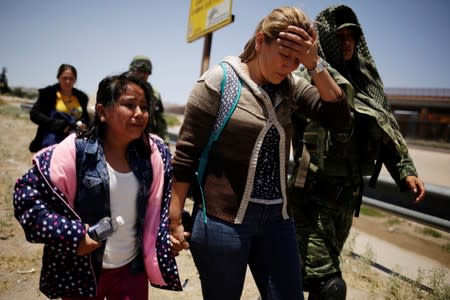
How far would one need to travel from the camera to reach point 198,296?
294 centimetres

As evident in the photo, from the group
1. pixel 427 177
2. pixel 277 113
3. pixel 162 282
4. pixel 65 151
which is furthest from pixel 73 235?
pixel 427 177

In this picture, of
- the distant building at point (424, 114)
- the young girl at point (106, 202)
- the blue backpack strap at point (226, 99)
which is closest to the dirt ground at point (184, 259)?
the young girl at point (106, 202)

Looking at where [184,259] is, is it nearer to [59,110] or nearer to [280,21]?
[59,110]

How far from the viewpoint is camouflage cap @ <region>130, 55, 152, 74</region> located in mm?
4707

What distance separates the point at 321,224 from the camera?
2.20m

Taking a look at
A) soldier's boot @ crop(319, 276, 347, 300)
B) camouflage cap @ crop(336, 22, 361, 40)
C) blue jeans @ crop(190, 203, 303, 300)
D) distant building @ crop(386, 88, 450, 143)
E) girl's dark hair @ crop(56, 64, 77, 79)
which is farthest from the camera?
distant building @ crop(386, 88, 450, 143)

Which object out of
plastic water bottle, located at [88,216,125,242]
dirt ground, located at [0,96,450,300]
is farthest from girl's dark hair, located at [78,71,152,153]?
dirt ground, located at [0,96,450,300]

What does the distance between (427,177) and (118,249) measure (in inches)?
441

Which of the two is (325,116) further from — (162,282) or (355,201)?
(162,282)

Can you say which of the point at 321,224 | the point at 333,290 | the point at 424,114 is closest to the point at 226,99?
the point at 321,224

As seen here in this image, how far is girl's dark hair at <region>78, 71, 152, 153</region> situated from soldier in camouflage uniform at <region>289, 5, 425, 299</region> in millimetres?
977

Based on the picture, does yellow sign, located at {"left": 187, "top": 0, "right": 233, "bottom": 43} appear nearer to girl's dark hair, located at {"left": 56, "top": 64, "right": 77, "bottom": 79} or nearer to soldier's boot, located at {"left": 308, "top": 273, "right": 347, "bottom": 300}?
girl's dark hair, located at {"left": 56, "top": 64, "right": 77, "bottom": 79}

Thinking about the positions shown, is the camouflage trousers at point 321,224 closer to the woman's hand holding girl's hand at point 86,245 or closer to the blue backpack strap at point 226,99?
the blue backpack strap at point 226,99

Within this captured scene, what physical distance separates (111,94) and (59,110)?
10.1 feet
